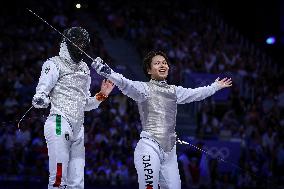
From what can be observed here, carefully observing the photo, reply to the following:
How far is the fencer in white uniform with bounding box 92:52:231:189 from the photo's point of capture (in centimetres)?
487

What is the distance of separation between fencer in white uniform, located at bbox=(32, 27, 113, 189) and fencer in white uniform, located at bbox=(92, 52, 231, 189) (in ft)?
1.67

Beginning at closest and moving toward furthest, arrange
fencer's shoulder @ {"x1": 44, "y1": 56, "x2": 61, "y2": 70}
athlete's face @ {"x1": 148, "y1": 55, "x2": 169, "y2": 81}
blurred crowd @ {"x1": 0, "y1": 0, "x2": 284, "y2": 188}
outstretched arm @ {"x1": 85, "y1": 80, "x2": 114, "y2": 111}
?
fencer's shoulder @ {"x1": 44, "y1": 56, "x2": 61, "y2": 70} < athlete's face @ {"x1": 148, "y1": 55, "x2": 169, "y2": 81} < outstretched arm @ {"x1": 85, "y1": 80, "x2": 114, "y2": 111} < blurred crowd @ {"x1": 0, "y1": 0, "x2": 284, "y2": 188}

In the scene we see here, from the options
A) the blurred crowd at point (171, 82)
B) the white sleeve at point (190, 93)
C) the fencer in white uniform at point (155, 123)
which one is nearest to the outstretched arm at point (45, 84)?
the fencer in white uniform at point (155, 123)

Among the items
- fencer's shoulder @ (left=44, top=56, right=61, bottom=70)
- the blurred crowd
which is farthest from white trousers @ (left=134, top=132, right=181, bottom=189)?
the blurred crowd

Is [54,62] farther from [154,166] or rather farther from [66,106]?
[154,166]

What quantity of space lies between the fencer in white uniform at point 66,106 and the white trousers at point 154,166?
590mm

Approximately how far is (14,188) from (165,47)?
6.36 meters

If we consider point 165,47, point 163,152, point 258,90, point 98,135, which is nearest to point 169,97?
point 163,152

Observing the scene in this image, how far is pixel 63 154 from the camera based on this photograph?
195 inches

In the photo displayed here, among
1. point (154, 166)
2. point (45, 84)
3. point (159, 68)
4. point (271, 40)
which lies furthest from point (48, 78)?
point (271, 40)

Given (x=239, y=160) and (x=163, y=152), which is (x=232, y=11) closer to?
(x=239, y=160)

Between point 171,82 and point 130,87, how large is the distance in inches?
262

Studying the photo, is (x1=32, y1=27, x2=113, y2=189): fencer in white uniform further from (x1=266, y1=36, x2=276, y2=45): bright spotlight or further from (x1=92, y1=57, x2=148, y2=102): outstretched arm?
(x1=266, y1=36, x2=276, y2=45): bright spotlight

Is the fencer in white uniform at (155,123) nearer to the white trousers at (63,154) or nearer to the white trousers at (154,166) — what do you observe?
the white trousers at (154,166)
